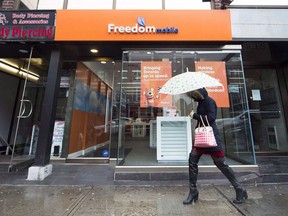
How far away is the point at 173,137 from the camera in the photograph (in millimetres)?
4770

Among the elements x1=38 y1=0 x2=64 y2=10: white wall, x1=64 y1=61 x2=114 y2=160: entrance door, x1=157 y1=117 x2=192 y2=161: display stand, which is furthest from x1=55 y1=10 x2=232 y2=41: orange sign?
x1=157 y1=117 x2=192 y2=161: display stand

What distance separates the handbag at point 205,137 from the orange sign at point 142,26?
2575 millimetres

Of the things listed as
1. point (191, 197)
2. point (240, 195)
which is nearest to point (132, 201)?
point (191, 197)

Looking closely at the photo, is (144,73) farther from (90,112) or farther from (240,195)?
(240,195)

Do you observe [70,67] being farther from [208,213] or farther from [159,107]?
[208,213]

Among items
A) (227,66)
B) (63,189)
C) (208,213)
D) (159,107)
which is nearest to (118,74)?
(159,107)

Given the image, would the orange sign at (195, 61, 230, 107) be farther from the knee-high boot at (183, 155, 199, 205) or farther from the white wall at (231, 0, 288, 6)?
the knee-high boot at (183, 155, 199, 205)

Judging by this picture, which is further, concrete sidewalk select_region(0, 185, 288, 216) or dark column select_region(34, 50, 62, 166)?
dark column select_region(34, 50, 62, 166)

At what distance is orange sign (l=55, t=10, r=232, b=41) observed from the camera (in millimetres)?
4363

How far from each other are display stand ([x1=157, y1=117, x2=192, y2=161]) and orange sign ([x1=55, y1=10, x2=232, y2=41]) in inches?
83.6

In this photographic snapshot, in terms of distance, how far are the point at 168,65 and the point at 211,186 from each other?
3054mm

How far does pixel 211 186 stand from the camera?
369 centimetres

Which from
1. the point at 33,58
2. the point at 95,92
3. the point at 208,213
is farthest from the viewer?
the point at 95,92

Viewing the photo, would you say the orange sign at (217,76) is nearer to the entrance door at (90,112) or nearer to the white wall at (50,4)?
the entrance door at (90,112)
